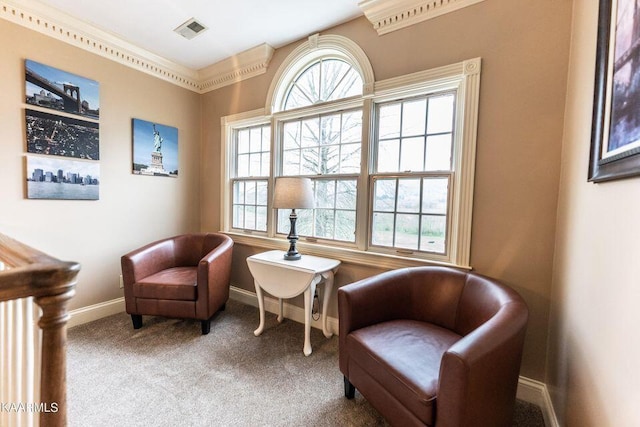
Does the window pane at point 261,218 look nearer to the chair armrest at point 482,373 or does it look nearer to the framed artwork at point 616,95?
the chair armrest at point 482,373

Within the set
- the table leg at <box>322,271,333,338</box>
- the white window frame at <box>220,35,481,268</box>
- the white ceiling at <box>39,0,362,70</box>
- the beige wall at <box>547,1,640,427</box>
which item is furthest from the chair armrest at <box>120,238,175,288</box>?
the beige wall at <box>547,1,640,427</box>

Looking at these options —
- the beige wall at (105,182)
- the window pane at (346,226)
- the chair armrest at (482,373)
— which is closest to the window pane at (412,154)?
the window pane at (346,226)

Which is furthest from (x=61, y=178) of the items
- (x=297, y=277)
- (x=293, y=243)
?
(x=297, y=277)

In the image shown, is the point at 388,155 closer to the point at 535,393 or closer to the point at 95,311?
the point at 535,393

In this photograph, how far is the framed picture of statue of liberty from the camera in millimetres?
2842

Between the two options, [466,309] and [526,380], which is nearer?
[466,309]

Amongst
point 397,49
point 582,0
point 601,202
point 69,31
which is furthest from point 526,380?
point 69,31

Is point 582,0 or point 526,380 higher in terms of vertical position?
point 582,0

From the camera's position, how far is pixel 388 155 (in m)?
2.23

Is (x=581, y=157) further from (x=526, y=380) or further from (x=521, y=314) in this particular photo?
(x=526, y=380)

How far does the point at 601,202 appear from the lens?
105cm

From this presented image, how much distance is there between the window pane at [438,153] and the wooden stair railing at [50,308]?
2.04 metres

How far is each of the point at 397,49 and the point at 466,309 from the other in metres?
1.90

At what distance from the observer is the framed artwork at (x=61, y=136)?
7.18 feet
